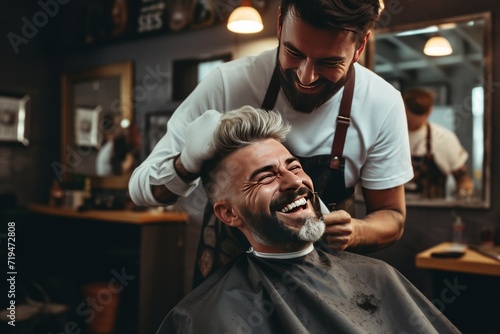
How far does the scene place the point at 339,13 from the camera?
1.27 m

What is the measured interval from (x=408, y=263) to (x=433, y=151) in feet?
4.38

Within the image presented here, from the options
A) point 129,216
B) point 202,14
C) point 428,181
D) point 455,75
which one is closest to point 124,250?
point 129,216

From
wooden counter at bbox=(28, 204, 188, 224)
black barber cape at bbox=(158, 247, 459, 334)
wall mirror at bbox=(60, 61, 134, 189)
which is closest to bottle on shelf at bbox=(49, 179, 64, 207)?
wall mirror at bbox=(60, 61, 134, 189)

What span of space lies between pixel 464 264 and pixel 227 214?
4.60 ft

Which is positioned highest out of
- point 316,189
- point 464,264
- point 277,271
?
point 316,189

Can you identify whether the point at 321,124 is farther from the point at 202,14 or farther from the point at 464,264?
the point at 202,14

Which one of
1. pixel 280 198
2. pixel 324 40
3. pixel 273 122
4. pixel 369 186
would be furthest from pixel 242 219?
pixel 324 40

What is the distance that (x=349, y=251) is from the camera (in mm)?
1506

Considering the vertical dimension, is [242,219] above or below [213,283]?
above

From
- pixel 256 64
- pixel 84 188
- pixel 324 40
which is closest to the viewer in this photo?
pixel 324 40

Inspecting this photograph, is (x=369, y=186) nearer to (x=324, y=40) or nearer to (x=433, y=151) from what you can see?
(x=324, y=40)

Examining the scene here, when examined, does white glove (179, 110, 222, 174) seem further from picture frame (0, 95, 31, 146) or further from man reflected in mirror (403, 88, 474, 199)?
picture frame (0, 95, 31, 146)

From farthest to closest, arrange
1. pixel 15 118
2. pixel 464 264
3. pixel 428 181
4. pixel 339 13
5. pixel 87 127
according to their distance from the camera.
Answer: pixel 15 118, pixel 87 127, pixel 428 181, pixel 464 264, pixel 339 13

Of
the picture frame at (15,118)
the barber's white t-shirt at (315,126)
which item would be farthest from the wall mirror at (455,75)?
the picture frame at (15,118)
